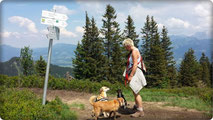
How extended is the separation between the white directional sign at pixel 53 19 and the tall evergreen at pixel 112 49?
26.8m

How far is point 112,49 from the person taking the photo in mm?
32875

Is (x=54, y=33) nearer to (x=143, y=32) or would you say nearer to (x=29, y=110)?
(x=29, y=110)

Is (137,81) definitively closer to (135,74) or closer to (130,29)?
→ (135,74)

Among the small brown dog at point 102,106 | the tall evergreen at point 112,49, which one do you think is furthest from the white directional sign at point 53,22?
the tall evergreen at point 112,49

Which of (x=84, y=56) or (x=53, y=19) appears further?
(x=84, y=56)

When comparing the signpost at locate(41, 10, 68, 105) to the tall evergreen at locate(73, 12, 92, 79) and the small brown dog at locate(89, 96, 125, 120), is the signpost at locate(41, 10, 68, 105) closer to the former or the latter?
the small brown dog at locate(89, 96, 125, 120)

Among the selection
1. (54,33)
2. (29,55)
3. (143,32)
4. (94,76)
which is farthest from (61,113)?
(143,32)

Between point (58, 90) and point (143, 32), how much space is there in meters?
39.2

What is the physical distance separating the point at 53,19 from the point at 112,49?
94.7 ft

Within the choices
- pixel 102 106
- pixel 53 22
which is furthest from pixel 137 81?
pixel 53 22

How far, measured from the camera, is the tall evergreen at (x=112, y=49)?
30.4 meters

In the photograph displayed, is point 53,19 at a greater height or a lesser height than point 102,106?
greater

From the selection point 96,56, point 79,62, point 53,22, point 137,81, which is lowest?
point 137,81

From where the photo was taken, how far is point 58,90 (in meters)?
7.88
